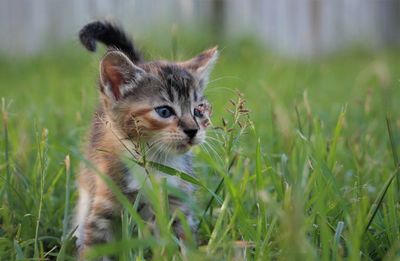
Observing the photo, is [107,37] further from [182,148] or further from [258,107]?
[258,107]

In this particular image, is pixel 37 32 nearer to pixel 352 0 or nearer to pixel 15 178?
pixel 352 0

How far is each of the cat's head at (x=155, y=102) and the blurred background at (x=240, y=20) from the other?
5305 mm

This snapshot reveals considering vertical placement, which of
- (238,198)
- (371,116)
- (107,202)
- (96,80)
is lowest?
(371,116)

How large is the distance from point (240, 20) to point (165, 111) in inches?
354

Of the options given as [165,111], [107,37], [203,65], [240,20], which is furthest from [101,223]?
[240,20]

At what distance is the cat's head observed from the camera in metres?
2.36

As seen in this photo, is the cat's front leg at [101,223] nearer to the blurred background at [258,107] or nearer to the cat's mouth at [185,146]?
the blurred background at [258,107]

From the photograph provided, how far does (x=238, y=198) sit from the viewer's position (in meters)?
1.65

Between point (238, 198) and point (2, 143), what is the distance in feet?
5.69

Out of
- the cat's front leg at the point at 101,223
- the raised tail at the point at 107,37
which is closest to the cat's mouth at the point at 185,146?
the cat's front leg at the point at 101,223

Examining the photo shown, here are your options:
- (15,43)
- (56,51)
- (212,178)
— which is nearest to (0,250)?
(212,178)

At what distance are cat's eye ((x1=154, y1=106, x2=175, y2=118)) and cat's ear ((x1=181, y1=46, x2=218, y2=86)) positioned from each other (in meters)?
0.33

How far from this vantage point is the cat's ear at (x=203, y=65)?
2783 millimetres

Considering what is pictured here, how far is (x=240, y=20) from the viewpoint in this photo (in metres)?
11.2
